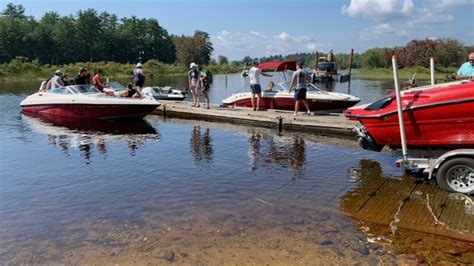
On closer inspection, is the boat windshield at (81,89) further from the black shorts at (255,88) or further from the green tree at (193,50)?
the green tree at (193,50)

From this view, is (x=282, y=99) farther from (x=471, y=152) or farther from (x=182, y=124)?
(x=471, y=152)

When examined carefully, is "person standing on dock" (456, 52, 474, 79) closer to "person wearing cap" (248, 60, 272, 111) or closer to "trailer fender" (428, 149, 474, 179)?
"trailer fender" (428, 149, 474, 179)

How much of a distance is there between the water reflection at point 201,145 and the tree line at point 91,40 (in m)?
85.4

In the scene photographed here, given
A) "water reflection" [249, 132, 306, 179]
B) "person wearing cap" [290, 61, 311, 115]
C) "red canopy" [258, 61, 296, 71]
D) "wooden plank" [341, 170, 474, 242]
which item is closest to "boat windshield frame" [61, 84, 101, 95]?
"red canopy" [258, 61, 296, 71]

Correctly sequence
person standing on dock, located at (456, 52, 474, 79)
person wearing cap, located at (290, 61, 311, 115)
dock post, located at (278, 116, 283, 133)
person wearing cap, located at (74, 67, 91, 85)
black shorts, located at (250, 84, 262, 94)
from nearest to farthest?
person standing on dock, located at (456, 52, 474, 79)
person wearing cap, located at (290, 61, 311, 115)
dock post, located at (278, 116, 283, 133)
black shorts, located at (250, 84, 262, 94)
person wearing cap, located at (74, 67, 91, 85)

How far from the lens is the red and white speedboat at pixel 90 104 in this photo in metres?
16.5

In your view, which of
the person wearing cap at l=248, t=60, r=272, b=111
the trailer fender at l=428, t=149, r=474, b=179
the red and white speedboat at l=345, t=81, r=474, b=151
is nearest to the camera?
the trailer fender at l=428, t=149, r=474, b=179

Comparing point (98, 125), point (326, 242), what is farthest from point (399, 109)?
point (98, 125)

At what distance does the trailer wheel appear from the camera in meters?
7.12

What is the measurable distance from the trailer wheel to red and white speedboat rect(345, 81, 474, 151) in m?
0.40

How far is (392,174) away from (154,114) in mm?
12764

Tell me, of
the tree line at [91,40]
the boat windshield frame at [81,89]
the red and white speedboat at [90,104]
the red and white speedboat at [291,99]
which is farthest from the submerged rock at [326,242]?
the tree line at [91,40]

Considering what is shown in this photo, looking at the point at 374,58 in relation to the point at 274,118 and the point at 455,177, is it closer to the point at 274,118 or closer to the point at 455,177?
the point at 274,118

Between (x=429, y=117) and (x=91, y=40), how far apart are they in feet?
360
